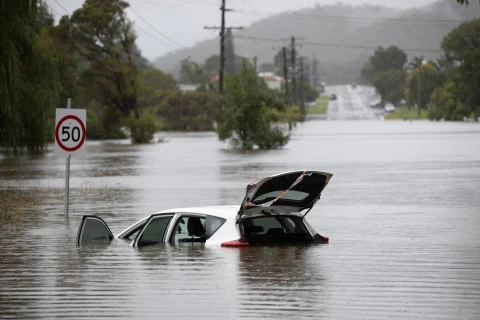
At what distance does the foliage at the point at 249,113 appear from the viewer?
208ft

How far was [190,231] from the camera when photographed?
15.2 metres

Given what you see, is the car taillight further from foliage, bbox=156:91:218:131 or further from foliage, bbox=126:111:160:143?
foliage, bbox=156:91:218:131

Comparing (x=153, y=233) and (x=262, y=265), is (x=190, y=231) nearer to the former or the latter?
(x=153, y=233)

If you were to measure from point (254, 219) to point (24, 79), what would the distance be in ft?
85.5

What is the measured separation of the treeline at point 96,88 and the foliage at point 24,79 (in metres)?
0.04

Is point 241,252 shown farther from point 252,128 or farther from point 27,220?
point 252,128

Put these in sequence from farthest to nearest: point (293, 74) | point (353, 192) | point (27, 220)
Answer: point (293, 74), point (353, 192), point (27, 220)

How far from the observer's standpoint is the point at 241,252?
14344 mm

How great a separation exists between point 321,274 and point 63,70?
68569 millimetres

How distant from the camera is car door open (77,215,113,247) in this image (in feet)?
54.4

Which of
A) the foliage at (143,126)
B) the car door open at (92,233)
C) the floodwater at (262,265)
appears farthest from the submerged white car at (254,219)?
the foliage at (143,126)

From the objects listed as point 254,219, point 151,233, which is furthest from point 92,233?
point 254,219

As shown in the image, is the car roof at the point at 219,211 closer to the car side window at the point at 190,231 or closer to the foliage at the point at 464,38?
the car side window at the point at 190,231

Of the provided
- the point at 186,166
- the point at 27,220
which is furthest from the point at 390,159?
the point at 27,220
